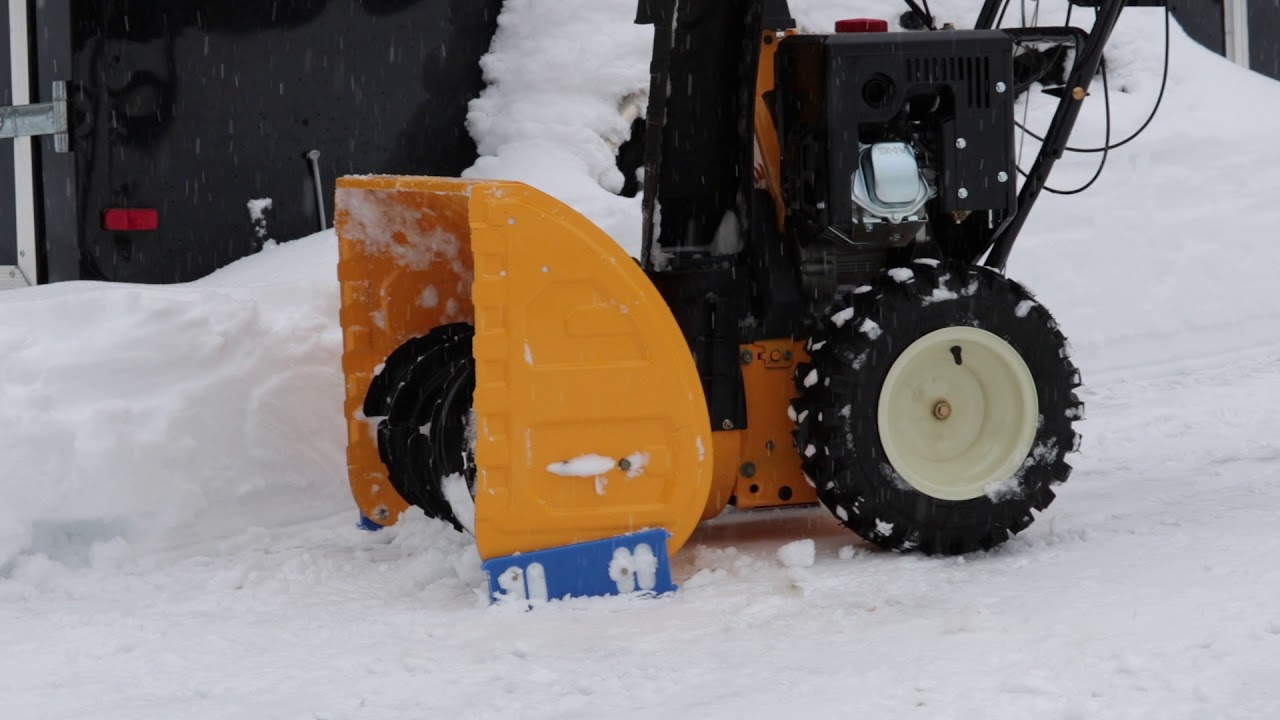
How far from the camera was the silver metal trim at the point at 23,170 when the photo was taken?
655cm

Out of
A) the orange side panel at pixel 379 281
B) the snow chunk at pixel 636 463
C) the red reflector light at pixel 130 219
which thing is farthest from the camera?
the red reflector light at pixel 130 219

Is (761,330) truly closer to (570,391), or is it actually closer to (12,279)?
(570,391)

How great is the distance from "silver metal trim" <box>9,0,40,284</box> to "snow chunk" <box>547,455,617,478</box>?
3844 mm

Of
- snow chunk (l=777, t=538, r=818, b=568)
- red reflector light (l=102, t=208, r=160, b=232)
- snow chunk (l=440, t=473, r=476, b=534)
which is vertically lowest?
snow chunk (l=777, t=538, r=818, b=568)

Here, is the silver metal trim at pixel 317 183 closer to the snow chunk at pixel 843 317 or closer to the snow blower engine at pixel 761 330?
the snow blower engine at pixel 761 330

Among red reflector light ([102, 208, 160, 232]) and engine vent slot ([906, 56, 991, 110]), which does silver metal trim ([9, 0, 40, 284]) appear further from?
engine vent slot ([906, 56, 991, 110])

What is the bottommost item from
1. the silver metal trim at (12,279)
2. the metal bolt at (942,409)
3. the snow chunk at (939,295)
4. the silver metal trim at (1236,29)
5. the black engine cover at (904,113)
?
the metal bolt at (942,409)

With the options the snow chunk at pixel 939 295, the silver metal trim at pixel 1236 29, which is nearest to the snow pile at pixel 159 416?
the snow chunk at pixel 939 295

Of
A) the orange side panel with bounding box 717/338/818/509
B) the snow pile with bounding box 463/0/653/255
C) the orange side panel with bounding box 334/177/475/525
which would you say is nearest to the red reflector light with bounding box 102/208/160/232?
the snow pile with bounding box 463/0/653/255

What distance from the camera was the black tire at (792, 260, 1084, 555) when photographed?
401 cm

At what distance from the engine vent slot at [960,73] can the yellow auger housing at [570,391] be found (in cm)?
96

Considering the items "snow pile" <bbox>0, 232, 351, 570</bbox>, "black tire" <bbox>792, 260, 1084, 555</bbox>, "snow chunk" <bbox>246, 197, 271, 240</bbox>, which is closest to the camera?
"black tire" <bbox>792, 260, 1084, 555</bbox>

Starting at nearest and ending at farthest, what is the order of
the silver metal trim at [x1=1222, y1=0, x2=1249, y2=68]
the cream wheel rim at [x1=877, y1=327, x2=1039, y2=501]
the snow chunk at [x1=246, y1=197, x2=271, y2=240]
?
1. the cream wheel rim at [x1=877, y1=327, x2=1039, y2=501]
2. the snow chunk at [x1=246, y1=197, x2=271, y2=240]
3. the silver metal trim at [x1=1222, y1=0, x2=1249, y2=68]

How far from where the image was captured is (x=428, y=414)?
14.3 feet
